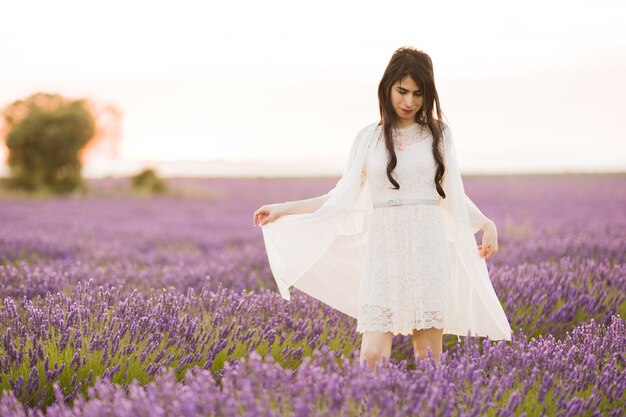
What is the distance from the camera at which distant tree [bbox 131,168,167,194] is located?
1013 inches

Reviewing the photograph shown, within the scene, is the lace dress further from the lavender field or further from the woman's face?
the lavender field

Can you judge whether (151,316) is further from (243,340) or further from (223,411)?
(223,411)

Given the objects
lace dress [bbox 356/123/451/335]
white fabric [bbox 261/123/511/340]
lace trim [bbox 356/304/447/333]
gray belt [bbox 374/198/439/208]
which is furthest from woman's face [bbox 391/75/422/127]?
lace trim [bbox 356/304/447/333]

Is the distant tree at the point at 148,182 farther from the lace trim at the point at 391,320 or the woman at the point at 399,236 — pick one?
the lace trim at the point at 391,320

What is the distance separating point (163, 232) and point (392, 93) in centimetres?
731

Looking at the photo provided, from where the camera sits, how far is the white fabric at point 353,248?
122 inches

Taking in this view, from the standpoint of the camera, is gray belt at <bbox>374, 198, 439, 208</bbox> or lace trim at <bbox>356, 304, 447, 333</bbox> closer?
lace trim at <bbox>356, 304, 447, 333</bbox>

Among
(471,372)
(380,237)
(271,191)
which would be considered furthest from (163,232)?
(271,191)

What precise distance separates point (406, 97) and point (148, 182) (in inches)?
957

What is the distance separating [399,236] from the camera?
2.95 meters

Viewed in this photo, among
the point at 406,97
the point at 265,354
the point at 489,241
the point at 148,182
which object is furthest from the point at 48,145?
the point at 489,241

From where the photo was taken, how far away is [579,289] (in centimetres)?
433

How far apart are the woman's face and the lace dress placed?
112 mm

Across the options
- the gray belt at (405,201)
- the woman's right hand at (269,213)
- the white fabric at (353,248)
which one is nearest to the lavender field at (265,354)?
the white fabric at (353,248)
